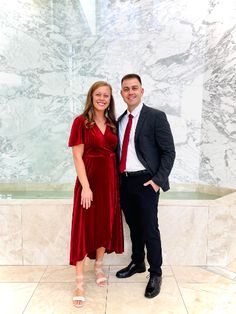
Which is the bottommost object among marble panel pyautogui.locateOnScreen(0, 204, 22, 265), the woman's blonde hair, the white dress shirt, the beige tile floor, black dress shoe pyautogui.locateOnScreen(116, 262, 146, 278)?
the beige tile floor

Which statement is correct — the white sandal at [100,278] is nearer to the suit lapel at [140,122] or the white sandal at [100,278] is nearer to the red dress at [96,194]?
the red dress at [96,194]

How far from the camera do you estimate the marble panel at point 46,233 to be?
2303 mm

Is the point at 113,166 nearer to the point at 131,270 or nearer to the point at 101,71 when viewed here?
the point at 131,270

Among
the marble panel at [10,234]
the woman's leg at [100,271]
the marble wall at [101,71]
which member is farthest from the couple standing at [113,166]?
the marble wall at [101,71]

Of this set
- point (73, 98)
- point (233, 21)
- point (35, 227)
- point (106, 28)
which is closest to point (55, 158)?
point (73, 98)

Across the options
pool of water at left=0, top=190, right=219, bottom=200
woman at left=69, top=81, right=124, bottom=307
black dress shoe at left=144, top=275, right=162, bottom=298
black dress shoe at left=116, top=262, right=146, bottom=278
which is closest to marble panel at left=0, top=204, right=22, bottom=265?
pool of water at left=0, top=190, right=219, bottom=200

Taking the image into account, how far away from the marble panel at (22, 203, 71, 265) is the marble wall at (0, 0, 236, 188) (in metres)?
1.12

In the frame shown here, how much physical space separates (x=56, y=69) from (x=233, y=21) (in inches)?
82.7

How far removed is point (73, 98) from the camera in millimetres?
3572

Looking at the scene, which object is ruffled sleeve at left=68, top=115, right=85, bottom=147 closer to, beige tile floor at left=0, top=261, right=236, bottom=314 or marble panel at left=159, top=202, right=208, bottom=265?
marble panel at left=159, top=202, right=208, bottom=265

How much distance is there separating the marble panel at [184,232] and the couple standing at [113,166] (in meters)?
0.36

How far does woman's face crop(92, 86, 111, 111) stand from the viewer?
185 cm

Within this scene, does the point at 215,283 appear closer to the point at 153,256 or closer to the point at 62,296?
the point at 153,256

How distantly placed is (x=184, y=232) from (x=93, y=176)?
937mm
